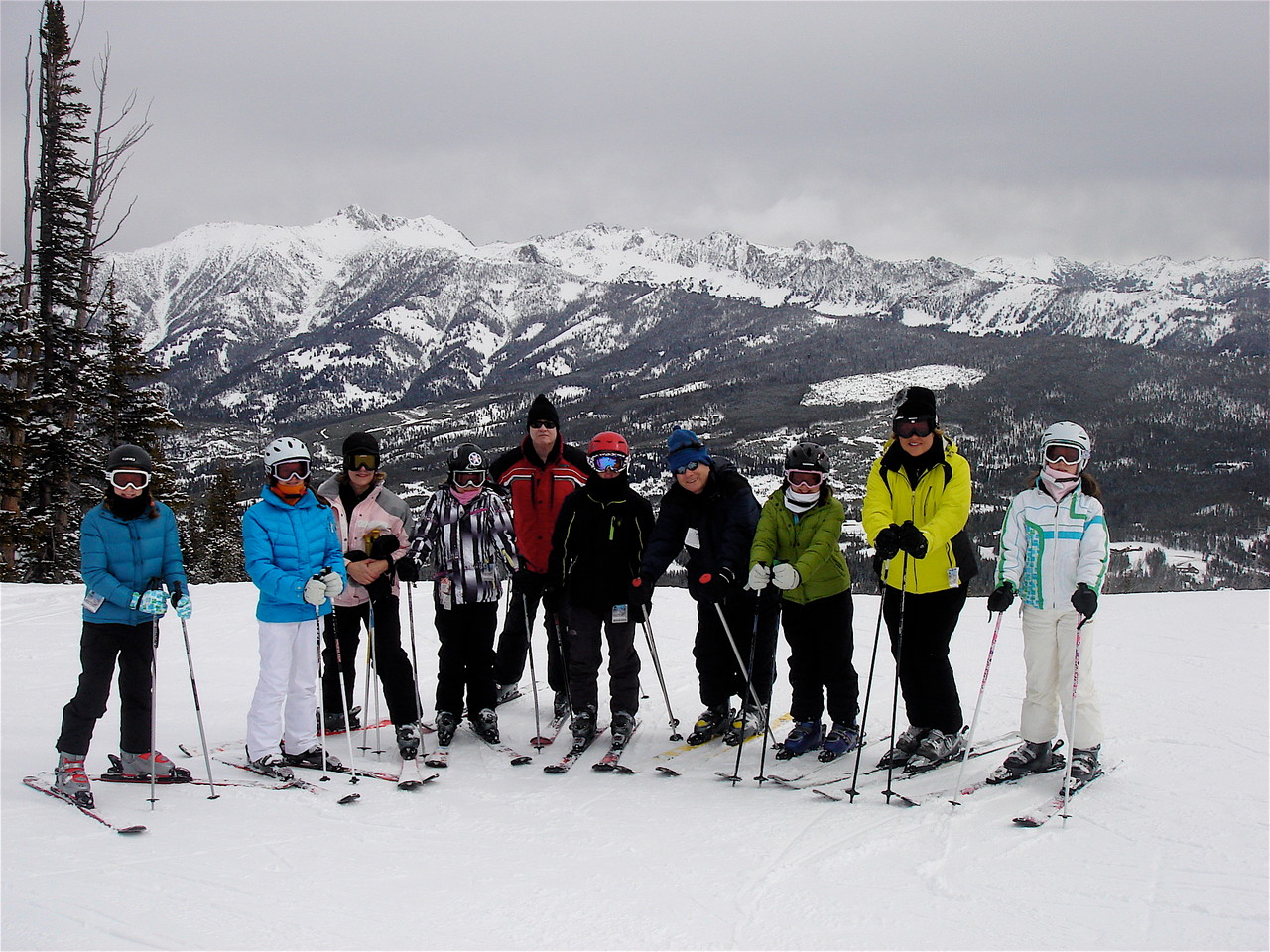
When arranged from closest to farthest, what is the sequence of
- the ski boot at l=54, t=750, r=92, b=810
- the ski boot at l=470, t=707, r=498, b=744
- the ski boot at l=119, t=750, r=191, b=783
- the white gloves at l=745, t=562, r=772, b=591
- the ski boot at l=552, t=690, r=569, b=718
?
the ski boot at l=54, t=750, r=92, b=810 → the ski boot at l=119, t=750, r=191, b=783 → the white gloves at l=745, t=562, r=772, b=591 → the ski boot at l=470, t=707, r=498, b=744 → the ski boot at l=552, t=690, r=569, b=718

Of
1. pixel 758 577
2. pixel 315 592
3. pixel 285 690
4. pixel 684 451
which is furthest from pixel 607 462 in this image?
pixel 285 690

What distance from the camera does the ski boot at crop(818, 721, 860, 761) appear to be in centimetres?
526

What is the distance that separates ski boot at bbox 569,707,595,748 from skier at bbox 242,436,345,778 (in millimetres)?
1498

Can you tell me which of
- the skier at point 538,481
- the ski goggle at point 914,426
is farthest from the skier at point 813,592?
the skier at point 538,481

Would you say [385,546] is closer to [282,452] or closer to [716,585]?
[282,452]

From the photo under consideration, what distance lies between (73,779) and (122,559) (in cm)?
118

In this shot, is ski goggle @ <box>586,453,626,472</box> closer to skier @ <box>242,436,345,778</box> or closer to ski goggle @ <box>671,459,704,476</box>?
ski goggle @ <box>671,459,704,476</box>

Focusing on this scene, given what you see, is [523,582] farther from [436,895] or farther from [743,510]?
[436,895]

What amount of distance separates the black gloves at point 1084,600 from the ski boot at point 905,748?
4.25ft

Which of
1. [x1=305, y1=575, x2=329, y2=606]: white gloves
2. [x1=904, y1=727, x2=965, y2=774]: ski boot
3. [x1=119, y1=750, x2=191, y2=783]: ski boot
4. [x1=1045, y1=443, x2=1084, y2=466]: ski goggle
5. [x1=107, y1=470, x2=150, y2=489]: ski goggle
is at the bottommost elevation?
[x1=119, y1=750, x2=191, y2=783]: ski boot

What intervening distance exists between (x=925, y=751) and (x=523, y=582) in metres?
2.78

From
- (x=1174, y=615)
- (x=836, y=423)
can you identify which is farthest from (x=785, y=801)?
(x=836, y=423)

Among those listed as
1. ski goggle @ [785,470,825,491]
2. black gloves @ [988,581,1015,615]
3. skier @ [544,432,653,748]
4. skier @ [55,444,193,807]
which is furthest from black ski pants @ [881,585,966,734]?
skier @ [55,444,193,807]

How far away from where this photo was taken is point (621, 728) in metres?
5.57
